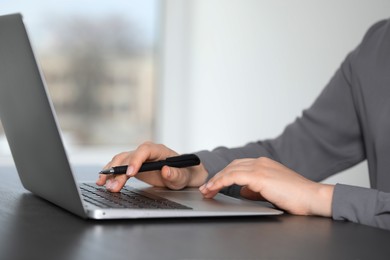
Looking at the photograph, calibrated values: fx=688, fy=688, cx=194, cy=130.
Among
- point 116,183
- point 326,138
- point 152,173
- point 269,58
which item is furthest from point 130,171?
point 269,58

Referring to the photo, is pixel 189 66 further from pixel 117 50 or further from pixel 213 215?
pixel 213 215

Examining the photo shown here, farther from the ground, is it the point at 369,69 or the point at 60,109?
the point at 369,69

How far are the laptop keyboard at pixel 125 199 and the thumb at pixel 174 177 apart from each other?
6 cm

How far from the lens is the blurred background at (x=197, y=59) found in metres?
3.43

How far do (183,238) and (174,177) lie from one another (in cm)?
44

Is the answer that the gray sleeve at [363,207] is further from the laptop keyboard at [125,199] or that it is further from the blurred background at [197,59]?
the blurred background at [197,59]

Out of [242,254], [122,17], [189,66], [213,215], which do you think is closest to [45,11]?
[122,17]

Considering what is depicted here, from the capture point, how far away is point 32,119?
95cm

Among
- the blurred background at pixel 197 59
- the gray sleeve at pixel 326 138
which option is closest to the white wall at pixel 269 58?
the blurred background at pixel 197 59

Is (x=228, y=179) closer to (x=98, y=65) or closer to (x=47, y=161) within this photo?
(x=47, y=161)

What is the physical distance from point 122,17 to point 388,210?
2.69m

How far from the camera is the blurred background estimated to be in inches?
135

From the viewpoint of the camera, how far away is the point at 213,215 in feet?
3.10

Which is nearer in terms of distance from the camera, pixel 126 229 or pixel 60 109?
pixel 126 229
